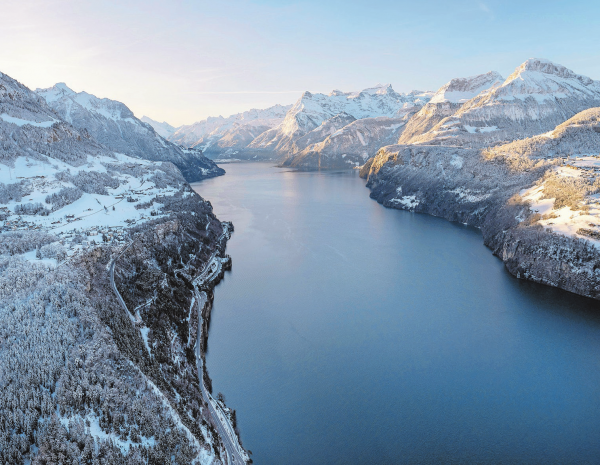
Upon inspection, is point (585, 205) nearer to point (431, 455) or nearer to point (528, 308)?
point (528, 308)

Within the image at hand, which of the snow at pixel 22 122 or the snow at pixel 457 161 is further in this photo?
the snow at pixel 457 161

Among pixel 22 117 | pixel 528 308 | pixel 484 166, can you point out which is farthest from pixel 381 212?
pixel 22 117

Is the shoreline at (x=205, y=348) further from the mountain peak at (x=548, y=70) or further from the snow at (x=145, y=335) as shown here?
the mountain peak at (x=548, y=70)

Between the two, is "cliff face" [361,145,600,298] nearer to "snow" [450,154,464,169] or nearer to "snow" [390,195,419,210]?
"snow" [450,154,464,169]

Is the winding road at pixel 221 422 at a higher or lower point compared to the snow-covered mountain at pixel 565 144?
lower

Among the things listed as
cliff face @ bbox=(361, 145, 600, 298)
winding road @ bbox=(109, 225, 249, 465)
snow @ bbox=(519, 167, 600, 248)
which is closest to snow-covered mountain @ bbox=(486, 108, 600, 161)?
cliff face @ bbox=(361, 145, 600, 298)

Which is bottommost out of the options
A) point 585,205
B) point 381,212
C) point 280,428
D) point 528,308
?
point 280,428

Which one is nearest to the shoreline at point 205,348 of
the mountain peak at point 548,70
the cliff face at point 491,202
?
the cliff face at point 491,202
